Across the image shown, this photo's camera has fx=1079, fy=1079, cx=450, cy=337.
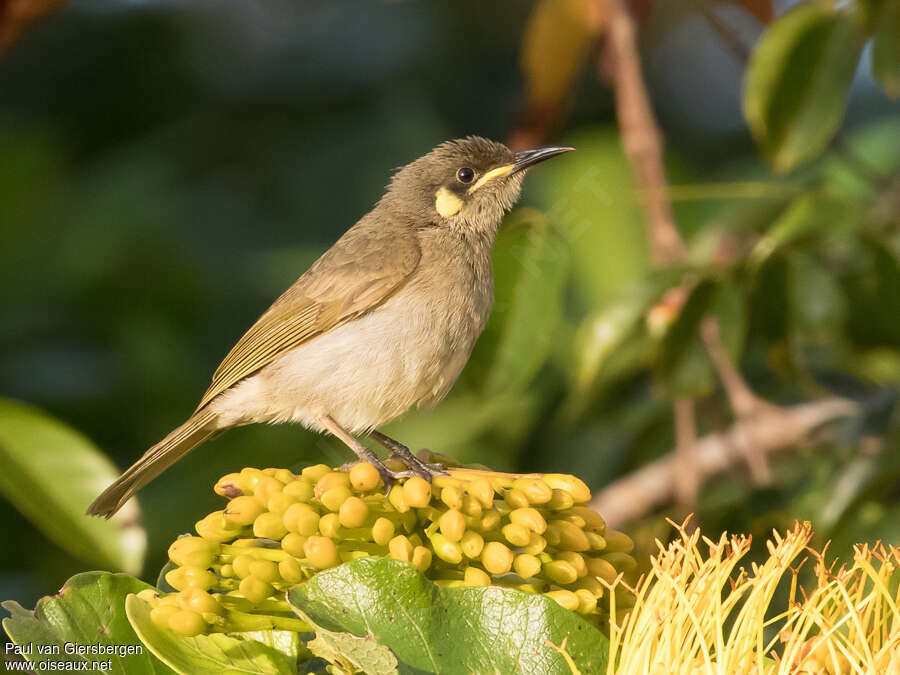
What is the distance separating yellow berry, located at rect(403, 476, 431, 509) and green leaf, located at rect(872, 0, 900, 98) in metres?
1.96

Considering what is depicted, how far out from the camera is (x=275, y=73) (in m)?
5.80

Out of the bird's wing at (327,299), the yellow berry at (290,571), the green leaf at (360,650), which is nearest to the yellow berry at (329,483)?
the yellow berry at (290,571)

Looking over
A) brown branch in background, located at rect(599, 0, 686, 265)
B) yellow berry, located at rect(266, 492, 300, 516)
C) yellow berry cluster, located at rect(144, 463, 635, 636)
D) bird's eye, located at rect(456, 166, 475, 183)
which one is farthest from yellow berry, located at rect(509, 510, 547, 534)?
brown branch in background, located at rect(599, 0, 686, 265)

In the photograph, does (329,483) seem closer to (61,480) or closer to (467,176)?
(61,480)

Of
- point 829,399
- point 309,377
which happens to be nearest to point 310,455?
point 309,377

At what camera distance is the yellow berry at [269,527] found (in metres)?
1.59

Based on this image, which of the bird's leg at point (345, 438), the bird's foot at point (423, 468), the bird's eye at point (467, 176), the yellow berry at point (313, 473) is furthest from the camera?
the bird's eye at point (467, 176)

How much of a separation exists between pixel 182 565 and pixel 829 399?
248 cm

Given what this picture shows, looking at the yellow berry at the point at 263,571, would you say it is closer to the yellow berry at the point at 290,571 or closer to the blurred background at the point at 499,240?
the yellow berry at the point at 290,571

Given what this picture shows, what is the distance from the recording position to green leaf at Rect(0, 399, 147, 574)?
7.41 ft

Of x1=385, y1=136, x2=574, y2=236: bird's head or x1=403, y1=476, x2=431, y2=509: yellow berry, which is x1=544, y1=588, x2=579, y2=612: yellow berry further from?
x1=385, y1=136, x2=574, y2=236: bird's head

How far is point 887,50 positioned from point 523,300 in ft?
3.87

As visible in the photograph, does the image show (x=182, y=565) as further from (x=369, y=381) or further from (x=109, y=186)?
(x=109, y=186)

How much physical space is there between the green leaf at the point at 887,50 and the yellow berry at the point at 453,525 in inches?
77.7
